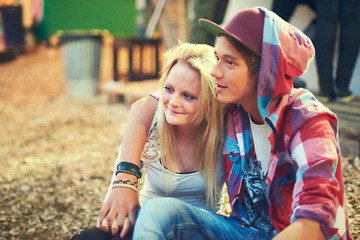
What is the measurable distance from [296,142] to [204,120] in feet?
Answer: 2.02

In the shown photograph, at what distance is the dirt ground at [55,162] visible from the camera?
290cm

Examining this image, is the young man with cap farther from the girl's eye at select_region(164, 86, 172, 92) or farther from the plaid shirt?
the girl's eye at select_region(164, 86, 172, 92)

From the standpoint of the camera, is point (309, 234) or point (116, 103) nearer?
point (309, 234)

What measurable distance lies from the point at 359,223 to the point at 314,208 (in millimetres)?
1239

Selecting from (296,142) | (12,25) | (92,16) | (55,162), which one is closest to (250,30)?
(296,142)

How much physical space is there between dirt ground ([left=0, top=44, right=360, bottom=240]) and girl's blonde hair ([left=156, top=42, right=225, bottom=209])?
0.96 meters

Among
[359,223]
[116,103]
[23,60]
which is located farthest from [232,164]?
[23,60]

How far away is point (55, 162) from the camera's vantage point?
4113 mm

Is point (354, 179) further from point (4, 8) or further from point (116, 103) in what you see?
point (4, 8)

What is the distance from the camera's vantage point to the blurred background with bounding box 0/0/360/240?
10.1 ft

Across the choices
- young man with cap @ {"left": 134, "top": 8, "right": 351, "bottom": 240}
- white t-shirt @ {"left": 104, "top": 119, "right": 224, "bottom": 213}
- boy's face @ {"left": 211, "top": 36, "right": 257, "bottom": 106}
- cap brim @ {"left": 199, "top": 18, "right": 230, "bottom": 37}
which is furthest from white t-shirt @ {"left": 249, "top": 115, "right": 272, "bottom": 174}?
cap brim @ {"left": 199, "top": 18, "right": 230, "bottom": 37}

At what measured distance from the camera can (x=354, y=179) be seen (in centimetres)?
291

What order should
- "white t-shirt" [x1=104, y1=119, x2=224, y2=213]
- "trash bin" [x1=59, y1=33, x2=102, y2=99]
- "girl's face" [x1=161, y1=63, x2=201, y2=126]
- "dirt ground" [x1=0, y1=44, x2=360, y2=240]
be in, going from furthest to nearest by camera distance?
"trash bin" [x1=59, y1=33, x2=102, y2=99], "dirt ground" [x1=0, y1=44, x2=360, y2=240], "white t-shirt" [x1=104, y1=119, x2=224, y2=213], "girl's face" [x1=161, y1=63, x2=201, y2=126]

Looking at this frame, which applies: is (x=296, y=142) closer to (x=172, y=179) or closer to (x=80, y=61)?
(x=172, y=179)
